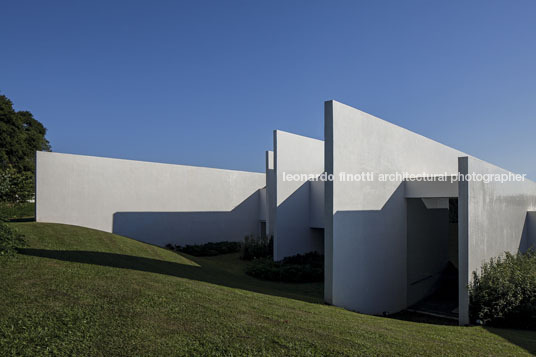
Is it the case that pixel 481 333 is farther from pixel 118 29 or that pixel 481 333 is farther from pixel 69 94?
pixel 69 94

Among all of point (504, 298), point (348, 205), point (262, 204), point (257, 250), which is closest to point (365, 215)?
point (348, 205)

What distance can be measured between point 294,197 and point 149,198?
639cm

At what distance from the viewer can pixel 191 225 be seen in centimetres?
1546

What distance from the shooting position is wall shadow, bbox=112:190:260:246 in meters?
13.2

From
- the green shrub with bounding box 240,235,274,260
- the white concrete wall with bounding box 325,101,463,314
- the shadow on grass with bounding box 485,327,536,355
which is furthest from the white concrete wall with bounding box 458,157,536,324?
the green shrub with bounding box 240,235,274,260

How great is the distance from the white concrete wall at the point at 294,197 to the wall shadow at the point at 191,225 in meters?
5.28

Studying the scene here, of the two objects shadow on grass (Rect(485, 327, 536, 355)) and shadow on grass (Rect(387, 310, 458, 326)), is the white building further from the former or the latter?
shadow on grass (Rect(485, 327, 536, 355))

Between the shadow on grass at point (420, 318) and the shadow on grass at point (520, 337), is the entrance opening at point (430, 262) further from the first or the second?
the shadow on grass at point (520, 337)

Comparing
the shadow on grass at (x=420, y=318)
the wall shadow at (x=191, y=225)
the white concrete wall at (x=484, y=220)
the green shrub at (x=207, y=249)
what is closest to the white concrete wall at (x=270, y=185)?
the green shrub at (x=207, y=249)

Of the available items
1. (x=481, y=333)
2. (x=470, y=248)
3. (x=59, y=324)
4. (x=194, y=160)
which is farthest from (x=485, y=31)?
(x=194, y=160)

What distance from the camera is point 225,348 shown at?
3279 mm

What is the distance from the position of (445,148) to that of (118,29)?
13019 millimetres

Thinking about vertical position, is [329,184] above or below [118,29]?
below

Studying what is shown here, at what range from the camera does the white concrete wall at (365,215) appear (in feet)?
23.0
